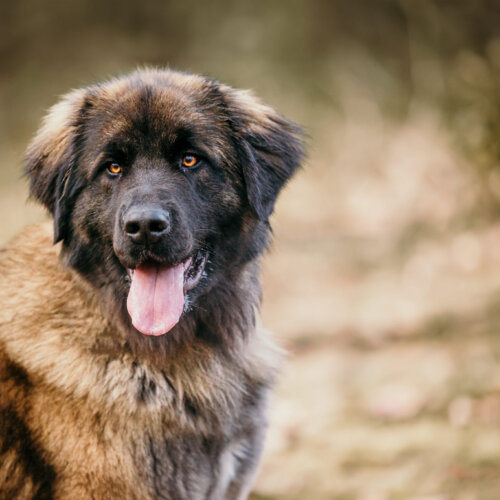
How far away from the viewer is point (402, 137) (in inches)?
281

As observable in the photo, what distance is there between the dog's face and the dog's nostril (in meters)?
0.04

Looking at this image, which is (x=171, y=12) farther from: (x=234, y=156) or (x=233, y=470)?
(x=233, y=470)

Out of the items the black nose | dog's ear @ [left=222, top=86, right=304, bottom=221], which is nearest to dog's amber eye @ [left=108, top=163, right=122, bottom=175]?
the black nose

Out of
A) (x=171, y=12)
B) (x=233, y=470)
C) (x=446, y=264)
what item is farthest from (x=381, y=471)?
(x=171, y=12)

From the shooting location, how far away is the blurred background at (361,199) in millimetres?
4648

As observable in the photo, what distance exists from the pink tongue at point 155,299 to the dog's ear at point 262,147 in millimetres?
516

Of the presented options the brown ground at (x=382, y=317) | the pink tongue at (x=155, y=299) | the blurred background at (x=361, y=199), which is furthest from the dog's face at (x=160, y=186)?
the blurred background at (x=361, y=199)

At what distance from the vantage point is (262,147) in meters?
3.21

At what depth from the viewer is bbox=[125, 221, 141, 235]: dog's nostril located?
2717 mm

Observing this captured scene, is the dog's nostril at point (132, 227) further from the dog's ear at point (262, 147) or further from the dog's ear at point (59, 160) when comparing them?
the dog's ear at point (262, 147)

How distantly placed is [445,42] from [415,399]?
13.1 ft

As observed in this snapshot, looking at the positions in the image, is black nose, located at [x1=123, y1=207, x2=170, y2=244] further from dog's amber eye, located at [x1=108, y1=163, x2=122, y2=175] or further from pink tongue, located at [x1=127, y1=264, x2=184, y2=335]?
dog's amber eye, located at [x1=108, y1=163, x2=122, y2=175]

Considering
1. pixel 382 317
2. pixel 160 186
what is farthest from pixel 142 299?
pixel 382 317

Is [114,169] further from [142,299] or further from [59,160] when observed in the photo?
[142,299]
